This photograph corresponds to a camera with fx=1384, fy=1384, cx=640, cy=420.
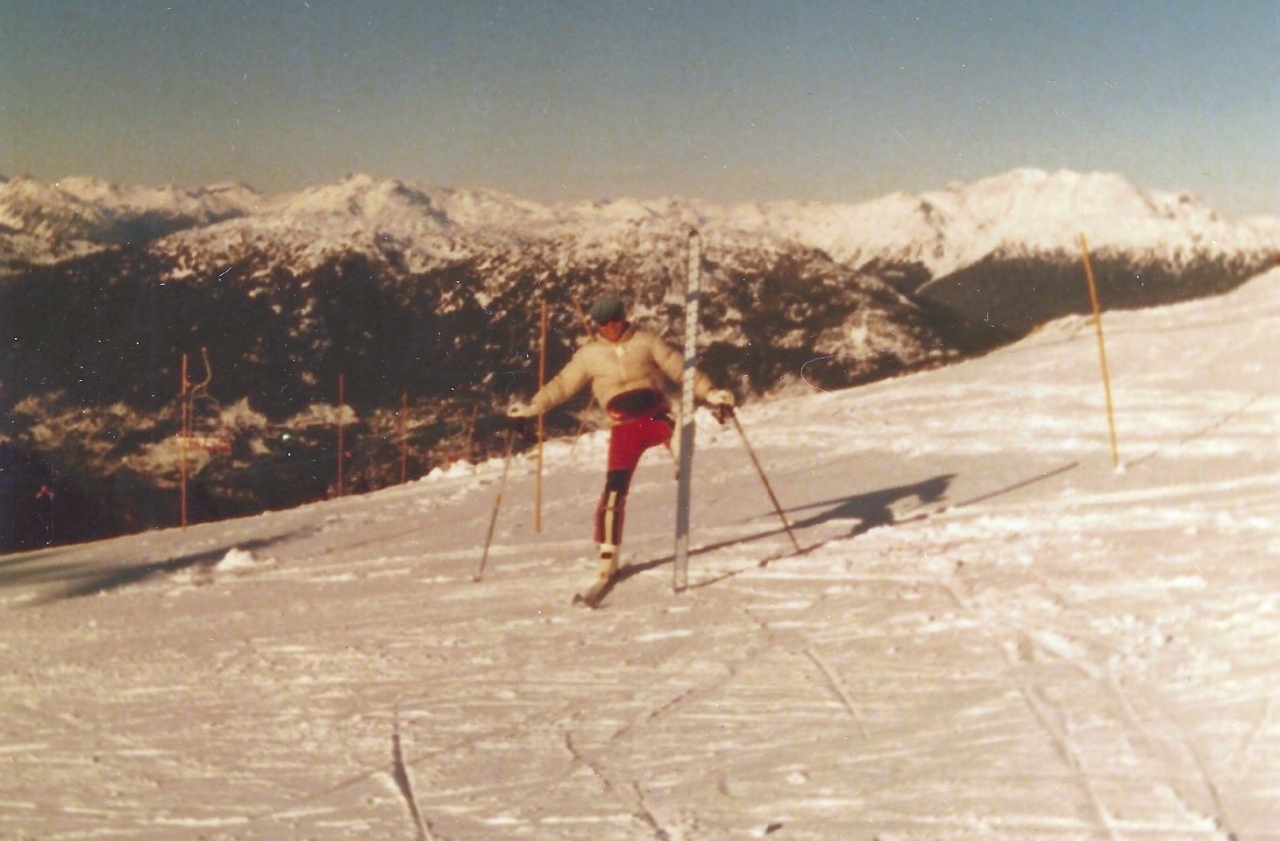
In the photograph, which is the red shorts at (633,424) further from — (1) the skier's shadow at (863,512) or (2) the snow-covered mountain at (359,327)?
(2) the snow-covered mountain at (359,327)

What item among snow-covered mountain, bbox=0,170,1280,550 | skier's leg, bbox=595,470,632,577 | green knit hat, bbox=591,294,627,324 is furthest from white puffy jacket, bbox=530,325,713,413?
snow-covered mountain, bbox=0,170,1280,550

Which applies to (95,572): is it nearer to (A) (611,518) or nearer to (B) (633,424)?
(A) (611,518)

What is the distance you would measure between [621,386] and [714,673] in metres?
2.80

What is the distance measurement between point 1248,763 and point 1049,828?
93cm

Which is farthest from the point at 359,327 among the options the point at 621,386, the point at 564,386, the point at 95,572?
the point at 621,386

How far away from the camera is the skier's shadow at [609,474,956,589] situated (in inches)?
407

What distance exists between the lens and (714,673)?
264 inches

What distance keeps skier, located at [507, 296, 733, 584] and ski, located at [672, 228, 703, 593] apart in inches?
3.4

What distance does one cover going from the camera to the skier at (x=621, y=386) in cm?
898

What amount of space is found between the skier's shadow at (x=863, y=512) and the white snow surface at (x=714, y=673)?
0.06 meters

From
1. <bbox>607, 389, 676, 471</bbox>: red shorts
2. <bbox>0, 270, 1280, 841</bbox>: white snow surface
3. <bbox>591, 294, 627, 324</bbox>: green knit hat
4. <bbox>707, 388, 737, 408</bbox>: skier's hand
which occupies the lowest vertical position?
<bbox>0, 270, 1280, 841</bbox>: white snow surface

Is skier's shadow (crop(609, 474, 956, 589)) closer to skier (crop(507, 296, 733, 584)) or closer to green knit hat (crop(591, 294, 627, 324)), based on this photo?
skier (crop(507, 296, 733, 584))

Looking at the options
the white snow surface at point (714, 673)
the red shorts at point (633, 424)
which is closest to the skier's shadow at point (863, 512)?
the white snow surface at point (714, 673)

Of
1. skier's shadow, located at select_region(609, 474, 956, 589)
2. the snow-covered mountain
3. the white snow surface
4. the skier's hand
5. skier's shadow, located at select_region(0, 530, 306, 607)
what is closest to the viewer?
the white snow surface
